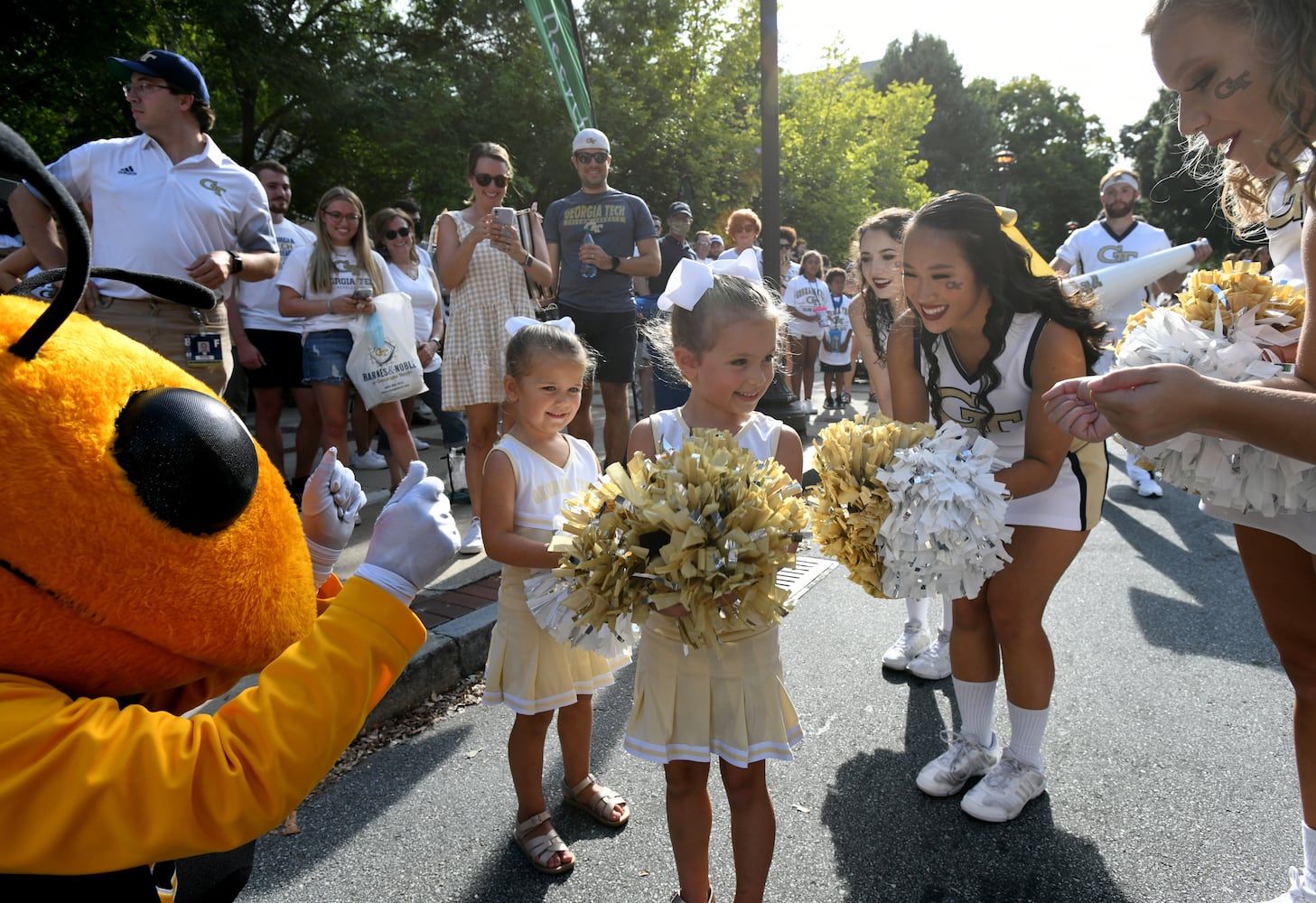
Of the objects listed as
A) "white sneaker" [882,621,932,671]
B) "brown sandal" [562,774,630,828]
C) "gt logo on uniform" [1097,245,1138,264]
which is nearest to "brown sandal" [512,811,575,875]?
"brown sandal" [562,774,630,828]

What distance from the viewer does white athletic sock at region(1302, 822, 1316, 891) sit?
7.41ft

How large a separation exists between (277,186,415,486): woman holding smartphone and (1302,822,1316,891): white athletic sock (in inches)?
190

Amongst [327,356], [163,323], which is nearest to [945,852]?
[163,323]

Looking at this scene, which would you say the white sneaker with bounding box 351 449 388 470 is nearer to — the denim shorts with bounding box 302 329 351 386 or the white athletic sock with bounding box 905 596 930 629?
the denim shorts with bounding box 302 329 351 386

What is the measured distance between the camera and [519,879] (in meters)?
2.53

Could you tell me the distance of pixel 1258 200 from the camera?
227 cm

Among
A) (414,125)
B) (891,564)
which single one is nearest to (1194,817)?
(891,564)

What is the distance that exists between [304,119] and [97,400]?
48.3 ft

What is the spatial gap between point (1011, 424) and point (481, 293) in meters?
3.54

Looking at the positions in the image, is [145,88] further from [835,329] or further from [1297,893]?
[835,329]

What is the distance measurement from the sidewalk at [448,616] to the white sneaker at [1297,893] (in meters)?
1.59

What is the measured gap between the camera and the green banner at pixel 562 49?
7.16m

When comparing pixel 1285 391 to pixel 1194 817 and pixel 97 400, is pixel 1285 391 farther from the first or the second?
pixel 97 400

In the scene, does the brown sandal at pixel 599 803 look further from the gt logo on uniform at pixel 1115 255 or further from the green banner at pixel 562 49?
the gt logo on uniform at pixel 1115 255
